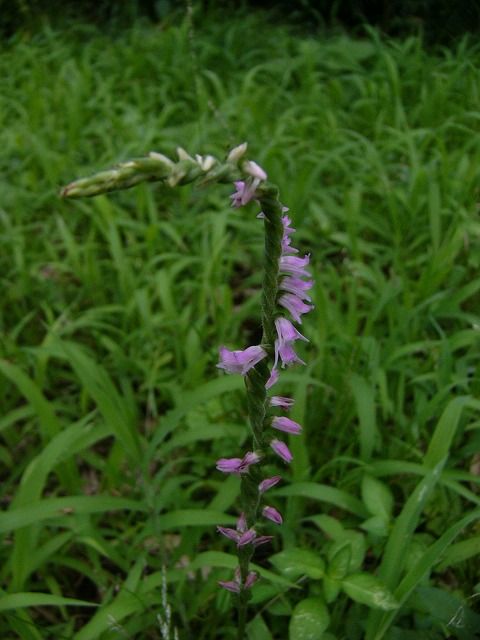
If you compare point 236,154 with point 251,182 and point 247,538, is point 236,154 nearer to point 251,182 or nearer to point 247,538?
point 251,182

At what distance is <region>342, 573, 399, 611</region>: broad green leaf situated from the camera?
123 cm

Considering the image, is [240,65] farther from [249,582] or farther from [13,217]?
[249,582]

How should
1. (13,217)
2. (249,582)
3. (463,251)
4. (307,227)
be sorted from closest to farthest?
(249,582) → (463,251) → (307,227) → (13,217)

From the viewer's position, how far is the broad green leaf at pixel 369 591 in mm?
1231

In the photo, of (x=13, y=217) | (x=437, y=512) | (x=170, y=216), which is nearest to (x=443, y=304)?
(x=437, y=512)

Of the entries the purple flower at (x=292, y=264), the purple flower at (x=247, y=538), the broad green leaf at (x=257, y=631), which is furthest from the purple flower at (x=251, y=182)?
the broad green leaf at (x=257, y=631)

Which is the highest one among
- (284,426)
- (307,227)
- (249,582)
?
(284,426)

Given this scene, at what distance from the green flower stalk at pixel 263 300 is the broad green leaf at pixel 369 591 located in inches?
8.2

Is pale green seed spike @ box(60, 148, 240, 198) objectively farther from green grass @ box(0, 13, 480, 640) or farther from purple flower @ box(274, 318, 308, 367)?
green grass @ box(0, 13, 480, 640)

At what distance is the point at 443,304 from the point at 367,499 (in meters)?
0.94

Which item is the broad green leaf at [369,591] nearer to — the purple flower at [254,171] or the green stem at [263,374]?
the green stem at [263,374]

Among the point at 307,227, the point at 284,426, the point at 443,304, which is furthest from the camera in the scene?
the point at 307,227

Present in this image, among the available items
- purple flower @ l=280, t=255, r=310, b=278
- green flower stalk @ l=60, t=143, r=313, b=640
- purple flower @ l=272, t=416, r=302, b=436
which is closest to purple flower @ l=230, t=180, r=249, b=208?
green flower stalk @ l=60, t=143, r=313, b=640

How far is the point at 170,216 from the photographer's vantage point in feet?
10.5
